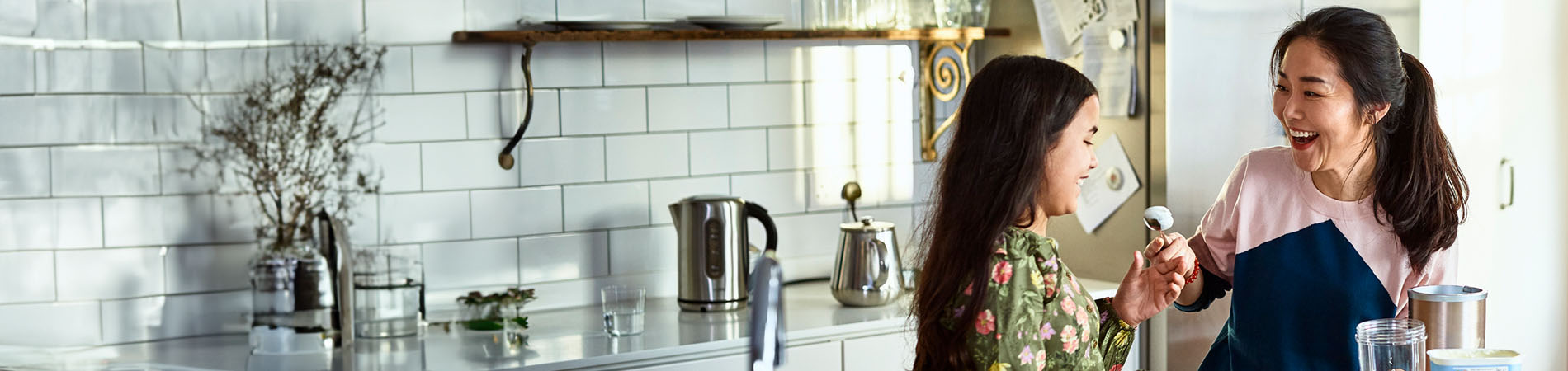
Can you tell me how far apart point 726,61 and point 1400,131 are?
5.00 ft

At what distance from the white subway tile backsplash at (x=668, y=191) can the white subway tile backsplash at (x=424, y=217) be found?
0.40 m

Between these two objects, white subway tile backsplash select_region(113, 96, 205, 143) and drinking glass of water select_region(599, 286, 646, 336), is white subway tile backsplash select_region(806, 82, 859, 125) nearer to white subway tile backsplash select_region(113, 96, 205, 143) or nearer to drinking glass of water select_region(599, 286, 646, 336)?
drinking glass of water select_region(599, 286, 646, 336)

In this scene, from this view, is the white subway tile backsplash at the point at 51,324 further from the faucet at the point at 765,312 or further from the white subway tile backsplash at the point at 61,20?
the faucet at the point at 765,312

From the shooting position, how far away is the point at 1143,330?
294cm

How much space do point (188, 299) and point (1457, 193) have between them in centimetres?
214

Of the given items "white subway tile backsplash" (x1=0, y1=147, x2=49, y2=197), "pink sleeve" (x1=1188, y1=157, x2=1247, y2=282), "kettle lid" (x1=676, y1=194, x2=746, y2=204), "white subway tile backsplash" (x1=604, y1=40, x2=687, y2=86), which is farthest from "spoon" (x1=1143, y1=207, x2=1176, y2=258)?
"white subway tile backsplash" (x1=0, y1=147, x2=49, y2=197)

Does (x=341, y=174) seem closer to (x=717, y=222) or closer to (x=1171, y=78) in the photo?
(x=717, y=222)

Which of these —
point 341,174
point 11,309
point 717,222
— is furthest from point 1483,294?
point 11,309

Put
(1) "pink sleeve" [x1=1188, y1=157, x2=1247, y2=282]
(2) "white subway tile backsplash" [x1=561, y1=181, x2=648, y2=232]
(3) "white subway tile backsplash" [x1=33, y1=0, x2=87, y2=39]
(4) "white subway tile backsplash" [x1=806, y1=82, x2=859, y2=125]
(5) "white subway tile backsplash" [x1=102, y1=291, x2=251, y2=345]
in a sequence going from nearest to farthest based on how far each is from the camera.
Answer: (1) "pink sleeve" [x1=1188, y1=157, x2=1247, y2=282] < (3) "white subway tile backsplash" [x1=33, y1=0, x2=87, y2=39] < (5) "white subway tile backsplash" [x1=102, y1=291, x2=251, y2=345] < (2) "white subway tile backsplash" [x1=561, y1=181, x2=648, y2=232] < (4) "white subway tile backsplash" [x1=806, y1=82, x2=859, y2=125]

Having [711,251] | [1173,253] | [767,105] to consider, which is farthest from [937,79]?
[1173,253]

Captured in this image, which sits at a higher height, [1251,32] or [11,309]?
[1251,32]

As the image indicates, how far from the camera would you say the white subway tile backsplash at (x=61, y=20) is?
244 cm

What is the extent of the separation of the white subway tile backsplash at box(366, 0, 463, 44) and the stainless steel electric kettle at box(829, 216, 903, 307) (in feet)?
2.91

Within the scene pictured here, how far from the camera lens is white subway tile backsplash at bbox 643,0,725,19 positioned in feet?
9.63
